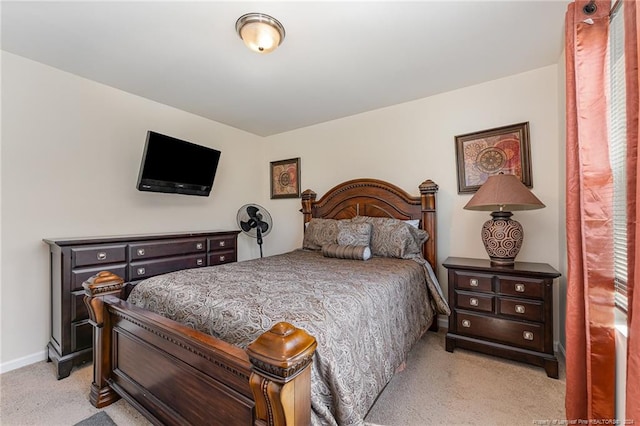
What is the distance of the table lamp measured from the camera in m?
2.18

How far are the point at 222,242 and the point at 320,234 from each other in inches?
46.5

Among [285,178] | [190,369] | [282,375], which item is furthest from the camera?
[285,178]

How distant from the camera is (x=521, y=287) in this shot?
214cm

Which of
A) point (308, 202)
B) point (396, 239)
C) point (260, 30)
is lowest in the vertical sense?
point (396, 239)

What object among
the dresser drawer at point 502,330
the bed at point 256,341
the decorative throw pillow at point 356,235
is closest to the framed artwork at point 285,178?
the decorative throw pillow at point 356,235

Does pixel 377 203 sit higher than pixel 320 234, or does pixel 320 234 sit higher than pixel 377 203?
pixel 377 203

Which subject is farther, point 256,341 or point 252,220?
point 252,220

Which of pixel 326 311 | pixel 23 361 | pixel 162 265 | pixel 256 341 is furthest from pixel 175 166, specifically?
pixel 256 341

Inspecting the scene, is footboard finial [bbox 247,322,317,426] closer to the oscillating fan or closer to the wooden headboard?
the wooden headboard

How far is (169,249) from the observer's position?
2764 millimetres

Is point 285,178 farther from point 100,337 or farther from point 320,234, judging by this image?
point 100,337

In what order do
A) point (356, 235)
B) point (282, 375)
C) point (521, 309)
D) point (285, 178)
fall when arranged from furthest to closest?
point (285, 178)
point (356, 235)
point (521, 309)
point (282, 375)

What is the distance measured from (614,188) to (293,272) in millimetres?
1837

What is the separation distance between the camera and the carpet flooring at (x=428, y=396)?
5.34 ft
